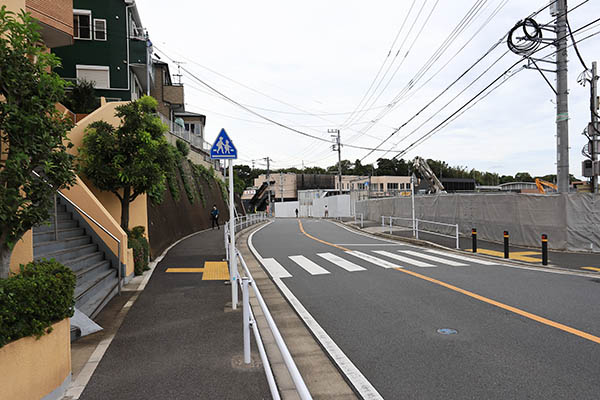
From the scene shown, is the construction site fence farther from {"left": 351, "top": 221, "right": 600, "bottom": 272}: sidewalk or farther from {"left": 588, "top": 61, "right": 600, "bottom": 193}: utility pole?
{"left": 588, "top": 61, "right": 600, "bottom": 193}: utility pole

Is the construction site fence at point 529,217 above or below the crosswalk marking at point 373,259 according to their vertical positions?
above

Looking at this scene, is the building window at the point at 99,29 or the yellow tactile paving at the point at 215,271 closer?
the yellow tactile paving at the point at 215,271

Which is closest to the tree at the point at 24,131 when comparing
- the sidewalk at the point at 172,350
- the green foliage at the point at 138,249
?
the sidewalk at the point at 172,350

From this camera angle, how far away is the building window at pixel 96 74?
24.8 m

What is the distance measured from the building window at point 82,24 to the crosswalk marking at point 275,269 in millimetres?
20566

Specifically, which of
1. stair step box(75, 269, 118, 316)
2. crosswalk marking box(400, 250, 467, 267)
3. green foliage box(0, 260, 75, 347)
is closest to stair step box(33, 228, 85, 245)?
stair step box(75, 269, 118, 316)

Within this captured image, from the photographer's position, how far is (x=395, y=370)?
4590 mm

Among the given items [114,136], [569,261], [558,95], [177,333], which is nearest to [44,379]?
[177,333]

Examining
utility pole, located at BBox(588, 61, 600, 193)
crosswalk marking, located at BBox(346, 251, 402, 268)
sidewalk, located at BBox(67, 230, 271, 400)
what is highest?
utility pole, located at BBox(588, 61, 600, 193)

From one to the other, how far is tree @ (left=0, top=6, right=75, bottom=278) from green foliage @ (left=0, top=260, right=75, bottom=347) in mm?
447

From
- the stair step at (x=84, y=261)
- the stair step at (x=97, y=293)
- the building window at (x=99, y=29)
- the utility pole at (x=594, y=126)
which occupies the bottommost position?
the stair step at (x=97, y=293)

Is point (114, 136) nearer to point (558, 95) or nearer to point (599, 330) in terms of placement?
point (599, 330)

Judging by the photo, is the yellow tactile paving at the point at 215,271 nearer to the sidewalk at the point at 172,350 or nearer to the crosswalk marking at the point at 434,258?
the sidewalk at the point at 172,350

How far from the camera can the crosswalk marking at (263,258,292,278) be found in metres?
10.8
